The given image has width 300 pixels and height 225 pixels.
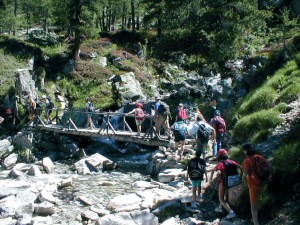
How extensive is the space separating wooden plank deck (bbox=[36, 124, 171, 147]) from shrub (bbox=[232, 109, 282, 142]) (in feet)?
13.3

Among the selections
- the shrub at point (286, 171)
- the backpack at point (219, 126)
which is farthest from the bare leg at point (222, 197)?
the backpack at point (219, 126)

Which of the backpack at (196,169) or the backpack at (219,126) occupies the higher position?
the backpack at (219,126)

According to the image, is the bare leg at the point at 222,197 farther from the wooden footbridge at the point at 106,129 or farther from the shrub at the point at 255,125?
the wooden footbridge at the point at 106,129

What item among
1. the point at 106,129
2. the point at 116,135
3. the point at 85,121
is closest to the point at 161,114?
the point at 116,135

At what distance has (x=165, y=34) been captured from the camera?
2847cm

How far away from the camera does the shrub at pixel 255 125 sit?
47.1 ft

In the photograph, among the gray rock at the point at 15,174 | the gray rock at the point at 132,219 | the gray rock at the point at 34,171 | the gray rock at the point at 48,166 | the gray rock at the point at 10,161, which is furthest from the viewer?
the gray rock at the point at 10,161

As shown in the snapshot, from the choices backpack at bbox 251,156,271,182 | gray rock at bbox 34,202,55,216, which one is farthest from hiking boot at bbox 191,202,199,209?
gray rock at bbox 34,202,55,216

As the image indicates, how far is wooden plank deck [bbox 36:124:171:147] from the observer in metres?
19.3

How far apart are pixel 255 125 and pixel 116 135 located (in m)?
8.42

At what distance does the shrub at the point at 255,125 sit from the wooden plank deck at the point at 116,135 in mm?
4062

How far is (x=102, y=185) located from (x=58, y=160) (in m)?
7.06

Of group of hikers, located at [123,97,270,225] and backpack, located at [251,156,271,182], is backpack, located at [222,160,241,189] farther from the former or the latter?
backpack, located at [251,156,271,182]

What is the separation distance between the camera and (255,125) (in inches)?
591
